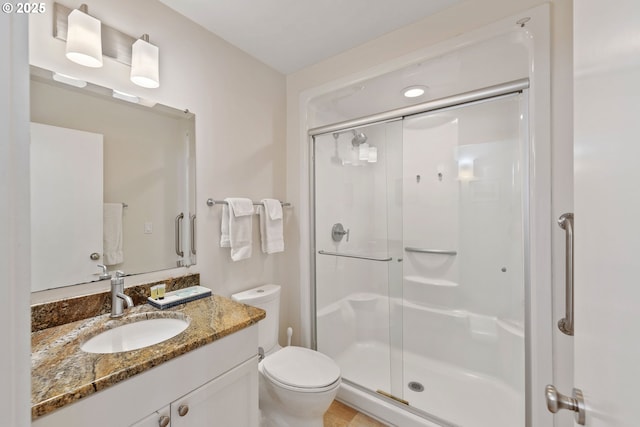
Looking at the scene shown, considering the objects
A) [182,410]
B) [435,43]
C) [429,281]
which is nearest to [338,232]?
[429,281]

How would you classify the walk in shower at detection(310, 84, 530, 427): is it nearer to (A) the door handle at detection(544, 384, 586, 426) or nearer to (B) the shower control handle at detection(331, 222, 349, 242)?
(B) the shower control handle at detection(331, 222, 349, 242)

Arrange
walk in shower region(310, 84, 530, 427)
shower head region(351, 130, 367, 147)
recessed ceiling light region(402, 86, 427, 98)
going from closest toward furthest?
1. recessed ceiling light region(402, 86, 427, 98)
2. walk in shower region(310, 84, 530, 427)
3. shower head region(351, 130, 367, 147)

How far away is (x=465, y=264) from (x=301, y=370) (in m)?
1.53

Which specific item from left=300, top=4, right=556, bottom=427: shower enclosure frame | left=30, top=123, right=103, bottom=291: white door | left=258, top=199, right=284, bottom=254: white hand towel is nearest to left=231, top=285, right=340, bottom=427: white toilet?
left=258, top=199, right=284, bottom=254: white hand towel

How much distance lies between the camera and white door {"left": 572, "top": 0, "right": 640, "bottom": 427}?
0.30m

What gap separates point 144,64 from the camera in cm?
127

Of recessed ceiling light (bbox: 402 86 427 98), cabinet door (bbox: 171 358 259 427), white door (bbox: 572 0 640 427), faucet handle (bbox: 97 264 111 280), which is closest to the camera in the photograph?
white door (bbox: 572 0 640 427)

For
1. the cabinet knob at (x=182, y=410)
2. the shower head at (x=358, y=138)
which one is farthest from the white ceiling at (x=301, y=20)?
the cabinet knob at (x=182, y=410)

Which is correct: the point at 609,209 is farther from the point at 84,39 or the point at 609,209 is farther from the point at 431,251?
the point at 431,251

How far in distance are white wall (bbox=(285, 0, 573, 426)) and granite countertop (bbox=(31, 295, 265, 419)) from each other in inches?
39.0

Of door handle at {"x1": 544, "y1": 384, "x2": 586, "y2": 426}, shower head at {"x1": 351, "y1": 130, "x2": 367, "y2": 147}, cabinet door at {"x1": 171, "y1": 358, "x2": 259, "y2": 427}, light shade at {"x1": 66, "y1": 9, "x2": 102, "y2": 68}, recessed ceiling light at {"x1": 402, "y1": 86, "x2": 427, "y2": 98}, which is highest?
recessed ceiling light at {"x1": 402, "y1": 86, "x2": 427, "y2": 98}

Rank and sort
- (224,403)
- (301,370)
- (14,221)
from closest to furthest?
(14,221) → (224,403) → (301,370)

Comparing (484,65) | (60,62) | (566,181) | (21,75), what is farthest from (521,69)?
(60,62)

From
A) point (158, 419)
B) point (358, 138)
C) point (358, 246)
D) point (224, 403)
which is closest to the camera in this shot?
point (158, 419)
